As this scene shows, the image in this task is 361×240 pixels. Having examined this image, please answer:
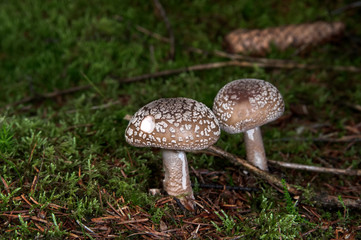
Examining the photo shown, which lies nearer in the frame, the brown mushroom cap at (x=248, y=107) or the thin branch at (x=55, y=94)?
the brown mushroom cap at (x=248, y=107)

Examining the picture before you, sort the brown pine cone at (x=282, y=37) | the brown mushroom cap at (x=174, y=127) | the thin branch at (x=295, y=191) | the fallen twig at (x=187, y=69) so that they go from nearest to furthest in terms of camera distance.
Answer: the brown mushroom cap at (x=174, y=127)
the thin branch at (x=295, y=191)
the fallen twig at (x=187, y=69)
the brown pine cone at (x=282, y=37)

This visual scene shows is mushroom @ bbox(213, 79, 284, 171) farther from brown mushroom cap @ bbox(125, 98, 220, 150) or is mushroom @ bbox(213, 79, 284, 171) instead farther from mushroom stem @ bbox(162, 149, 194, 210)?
mushroom stem @ bbox(162, 149, 194, 210)

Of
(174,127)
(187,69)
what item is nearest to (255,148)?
(174,127)

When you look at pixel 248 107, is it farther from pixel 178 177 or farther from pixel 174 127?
pixel 178 177

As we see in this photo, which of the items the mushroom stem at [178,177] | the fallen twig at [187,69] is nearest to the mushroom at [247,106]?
the mushroom stem at [178,177]

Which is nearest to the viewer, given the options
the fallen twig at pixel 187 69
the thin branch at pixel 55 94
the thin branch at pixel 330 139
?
the thin branch at pixel 330 139

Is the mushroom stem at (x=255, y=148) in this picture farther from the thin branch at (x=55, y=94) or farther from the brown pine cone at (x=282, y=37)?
the thin branch at (x=55, y=94)


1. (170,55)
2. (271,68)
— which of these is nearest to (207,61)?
(170,55)
